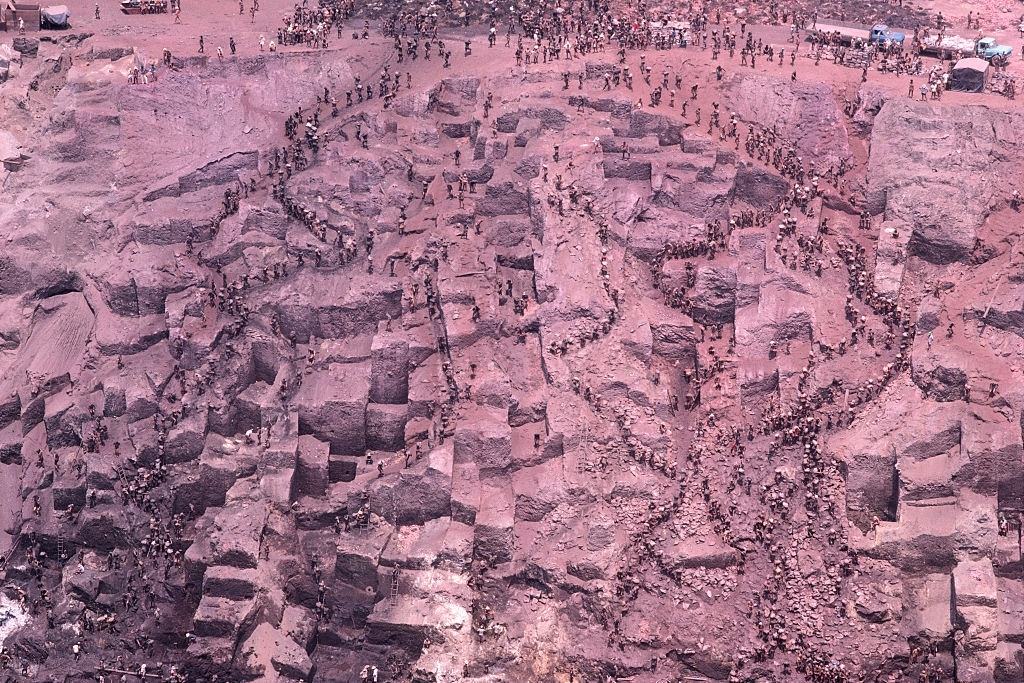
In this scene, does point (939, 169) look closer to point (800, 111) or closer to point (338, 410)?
point (800, 111)

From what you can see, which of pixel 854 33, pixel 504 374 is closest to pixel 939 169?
pixel 854 33

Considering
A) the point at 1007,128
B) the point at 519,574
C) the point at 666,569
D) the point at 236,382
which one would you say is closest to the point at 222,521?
the point at 236,382

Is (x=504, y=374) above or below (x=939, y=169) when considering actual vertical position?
below

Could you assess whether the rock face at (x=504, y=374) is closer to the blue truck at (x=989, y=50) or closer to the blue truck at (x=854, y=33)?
the blue truck at (x=854, y=33)

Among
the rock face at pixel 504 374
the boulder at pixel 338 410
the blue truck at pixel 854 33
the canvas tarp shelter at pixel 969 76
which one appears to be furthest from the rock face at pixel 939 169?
the boulder at pixel 338 410

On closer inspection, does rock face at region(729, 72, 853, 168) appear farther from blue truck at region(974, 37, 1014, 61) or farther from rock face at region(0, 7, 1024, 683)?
blue truck at region(974, 37, 1014, 61)
